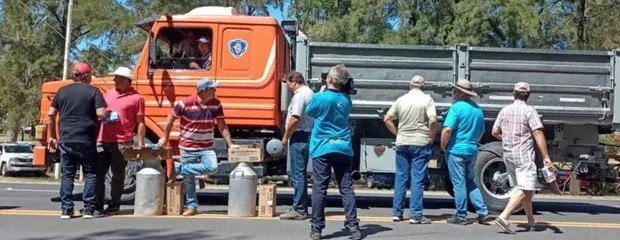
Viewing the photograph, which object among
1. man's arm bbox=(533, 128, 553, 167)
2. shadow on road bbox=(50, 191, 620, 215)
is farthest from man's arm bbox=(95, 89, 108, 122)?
man's arm bbox=(533, 128, 553, 167)

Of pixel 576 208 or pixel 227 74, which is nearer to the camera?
pixel 227 74

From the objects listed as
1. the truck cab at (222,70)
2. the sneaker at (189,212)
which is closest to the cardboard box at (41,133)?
the truck cab at (222,70)

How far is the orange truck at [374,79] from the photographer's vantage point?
397 inches

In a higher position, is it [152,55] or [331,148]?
[152,55]

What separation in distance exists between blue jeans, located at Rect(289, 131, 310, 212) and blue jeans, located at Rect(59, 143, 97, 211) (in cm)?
214

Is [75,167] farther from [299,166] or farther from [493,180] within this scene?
[493,180]

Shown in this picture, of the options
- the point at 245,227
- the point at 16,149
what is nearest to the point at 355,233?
the point at 245,227

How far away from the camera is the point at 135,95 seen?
910cm

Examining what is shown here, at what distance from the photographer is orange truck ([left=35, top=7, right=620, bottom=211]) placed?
33.1 ft

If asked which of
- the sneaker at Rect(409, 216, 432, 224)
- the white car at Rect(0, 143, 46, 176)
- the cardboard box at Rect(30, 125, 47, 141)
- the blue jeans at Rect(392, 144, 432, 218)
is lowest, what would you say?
the white car at Rect(0, 143, 46, 176)

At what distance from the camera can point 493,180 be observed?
10094mm

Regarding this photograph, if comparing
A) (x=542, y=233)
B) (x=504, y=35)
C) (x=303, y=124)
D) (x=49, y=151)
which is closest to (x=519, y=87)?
(x=542, y=233)

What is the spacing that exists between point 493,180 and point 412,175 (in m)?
1.73

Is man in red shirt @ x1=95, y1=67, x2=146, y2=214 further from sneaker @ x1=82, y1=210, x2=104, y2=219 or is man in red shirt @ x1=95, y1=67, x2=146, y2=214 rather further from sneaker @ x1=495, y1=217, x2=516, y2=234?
sneaker @ x1=495, y1=217, x2=516, y2=234
